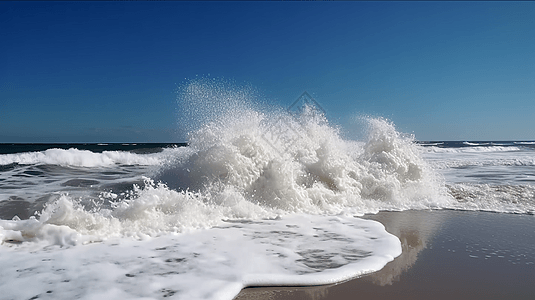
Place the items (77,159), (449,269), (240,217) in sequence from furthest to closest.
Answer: (77,159), (240,217), (449,269)

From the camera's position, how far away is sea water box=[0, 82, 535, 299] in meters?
2.91

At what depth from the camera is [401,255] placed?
3.52m

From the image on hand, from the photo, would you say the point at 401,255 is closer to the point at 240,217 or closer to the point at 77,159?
the point at 240,217

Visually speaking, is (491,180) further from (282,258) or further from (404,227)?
(282,258)

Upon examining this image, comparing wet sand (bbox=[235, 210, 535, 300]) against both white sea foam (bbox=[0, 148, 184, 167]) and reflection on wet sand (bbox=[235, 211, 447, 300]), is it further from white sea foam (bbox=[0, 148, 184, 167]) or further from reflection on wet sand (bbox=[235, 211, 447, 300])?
white sea foam (bbox=[0, 148, 184, 167])

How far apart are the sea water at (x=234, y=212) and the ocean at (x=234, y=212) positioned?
0.06 feet

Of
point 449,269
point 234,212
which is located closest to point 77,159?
point 234,212

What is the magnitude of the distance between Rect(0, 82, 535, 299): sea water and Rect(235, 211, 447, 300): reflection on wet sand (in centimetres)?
10

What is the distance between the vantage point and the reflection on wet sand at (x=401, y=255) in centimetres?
264

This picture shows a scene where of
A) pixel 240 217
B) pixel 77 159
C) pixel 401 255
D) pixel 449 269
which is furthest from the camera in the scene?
pixel 77 159

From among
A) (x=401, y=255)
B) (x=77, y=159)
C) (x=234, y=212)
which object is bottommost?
(x=401, y=255)

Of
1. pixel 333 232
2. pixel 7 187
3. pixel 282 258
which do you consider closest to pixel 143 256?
pixel 282 258

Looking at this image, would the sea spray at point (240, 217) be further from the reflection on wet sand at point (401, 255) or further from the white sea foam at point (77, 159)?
the white sea foam at point (77, 159)

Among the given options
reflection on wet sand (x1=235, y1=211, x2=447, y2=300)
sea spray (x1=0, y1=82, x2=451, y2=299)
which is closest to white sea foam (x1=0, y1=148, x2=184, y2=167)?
sea spray (x1=0, y1=82, x2=451, y2=299)
